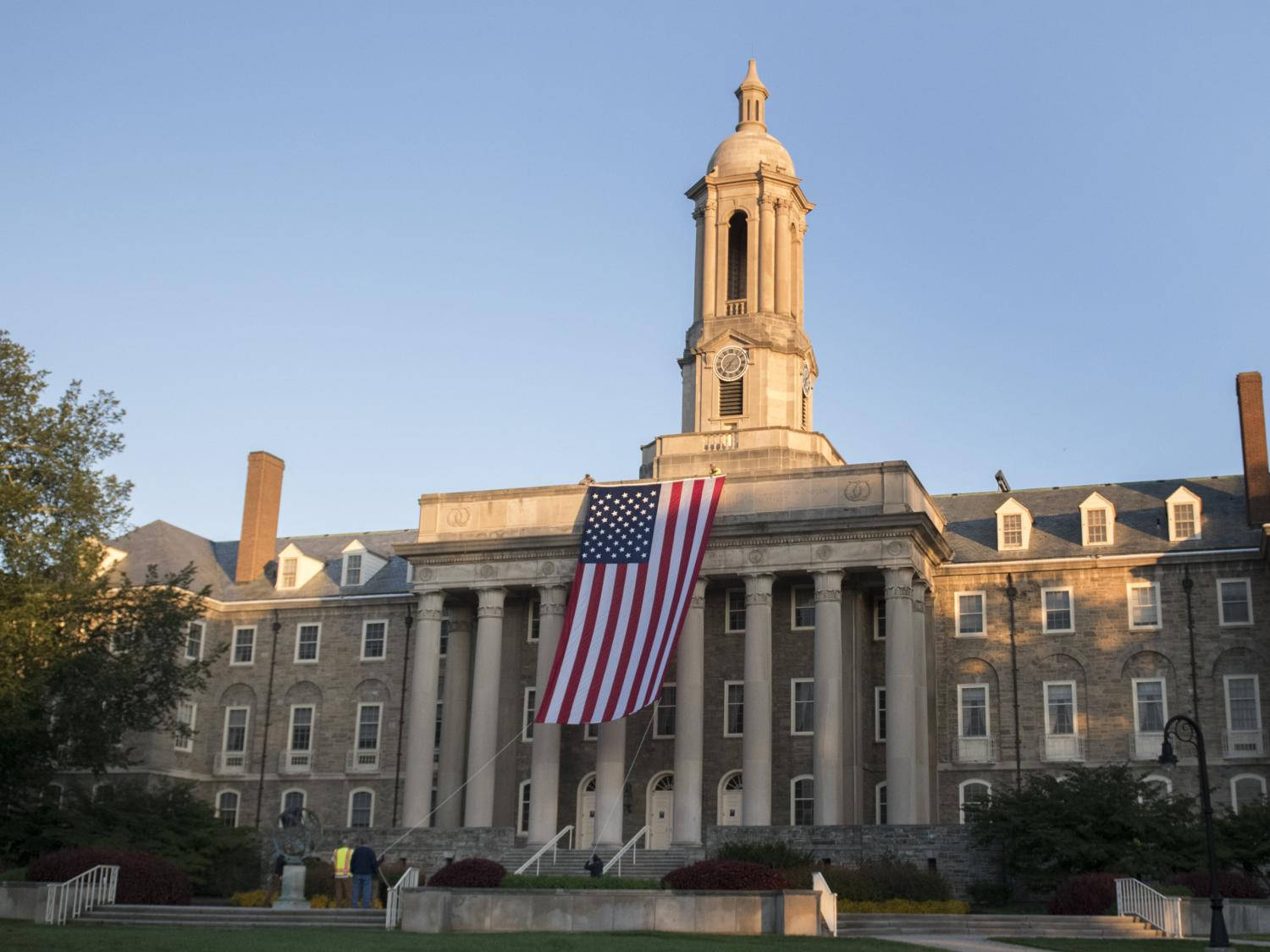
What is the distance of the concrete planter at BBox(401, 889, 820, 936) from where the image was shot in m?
31.5

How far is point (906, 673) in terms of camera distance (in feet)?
160

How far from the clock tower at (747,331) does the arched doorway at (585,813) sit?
1153 cm

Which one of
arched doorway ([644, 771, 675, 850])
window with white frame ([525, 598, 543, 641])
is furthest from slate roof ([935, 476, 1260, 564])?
window with white frame ([525, 598, 543, 641])

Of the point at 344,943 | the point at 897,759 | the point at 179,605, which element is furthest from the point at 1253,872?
the point at 179,605

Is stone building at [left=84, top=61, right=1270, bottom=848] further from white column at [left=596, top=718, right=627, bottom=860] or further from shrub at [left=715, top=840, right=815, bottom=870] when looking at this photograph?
shrub at [left=715, top=840, right=815, bottom=870]

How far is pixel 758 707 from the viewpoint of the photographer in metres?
49.9

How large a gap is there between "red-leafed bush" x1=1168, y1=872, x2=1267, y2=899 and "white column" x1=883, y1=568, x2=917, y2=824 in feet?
36.0

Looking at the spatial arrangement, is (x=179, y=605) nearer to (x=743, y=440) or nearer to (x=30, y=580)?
(x=30, y=580)

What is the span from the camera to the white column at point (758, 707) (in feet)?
161

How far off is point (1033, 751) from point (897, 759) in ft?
25.7

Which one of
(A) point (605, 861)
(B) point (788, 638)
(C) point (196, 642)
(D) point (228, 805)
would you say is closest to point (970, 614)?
(B) point (788, 638)

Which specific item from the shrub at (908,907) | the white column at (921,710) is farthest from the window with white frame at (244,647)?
the shrub at (908,907)

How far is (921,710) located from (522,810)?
1536 cm

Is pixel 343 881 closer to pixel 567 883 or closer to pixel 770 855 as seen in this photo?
pixel 567 883
